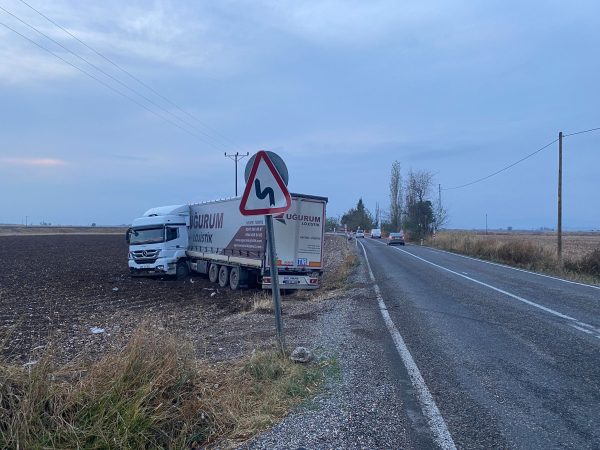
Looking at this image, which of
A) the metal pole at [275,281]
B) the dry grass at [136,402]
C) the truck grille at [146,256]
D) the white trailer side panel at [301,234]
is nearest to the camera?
the dry grass at [136,402]

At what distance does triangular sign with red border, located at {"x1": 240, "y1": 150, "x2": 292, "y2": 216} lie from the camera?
734 cm

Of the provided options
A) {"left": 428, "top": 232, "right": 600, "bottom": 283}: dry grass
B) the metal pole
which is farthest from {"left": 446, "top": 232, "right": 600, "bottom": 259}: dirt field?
the metal pole

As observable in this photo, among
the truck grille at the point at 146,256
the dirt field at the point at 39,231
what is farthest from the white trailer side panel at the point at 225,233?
the dirt field at the point at 39,231

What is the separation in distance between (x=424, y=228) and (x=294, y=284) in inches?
2715

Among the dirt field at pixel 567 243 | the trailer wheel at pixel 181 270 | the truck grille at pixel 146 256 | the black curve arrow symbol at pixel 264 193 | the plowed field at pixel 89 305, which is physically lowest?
the plowed field at pixel 89 305

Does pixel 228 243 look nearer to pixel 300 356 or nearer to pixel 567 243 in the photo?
pixel 300 356

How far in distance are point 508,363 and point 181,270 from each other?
2116 centimetres

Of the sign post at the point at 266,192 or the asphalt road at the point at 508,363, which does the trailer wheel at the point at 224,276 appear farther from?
the sign post at the point at 266,192

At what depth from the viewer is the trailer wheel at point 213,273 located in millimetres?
24264

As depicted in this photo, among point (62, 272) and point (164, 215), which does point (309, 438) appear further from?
point (62, 272)

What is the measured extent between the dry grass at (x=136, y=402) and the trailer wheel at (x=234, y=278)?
14951 millimetres

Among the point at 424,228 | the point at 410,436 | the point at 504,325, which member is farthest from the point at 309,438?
the point at 424,228

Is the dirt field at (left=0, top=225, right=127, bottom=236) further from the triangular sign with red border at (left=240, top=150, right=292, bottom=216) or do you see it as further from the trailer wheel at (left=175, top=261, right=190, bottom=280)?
the triangular sign with red border at (left=240, top=150, right=292, bottom=216)

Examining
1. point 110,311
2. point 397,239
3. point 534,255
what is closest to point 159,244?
point 110,311
